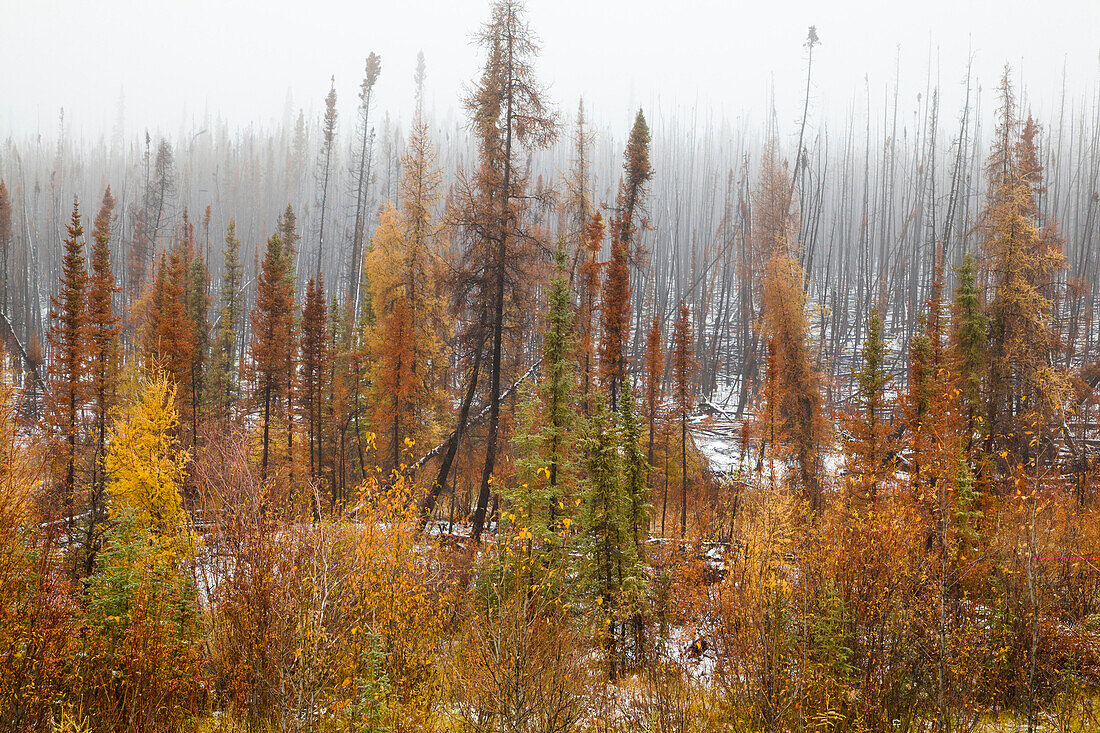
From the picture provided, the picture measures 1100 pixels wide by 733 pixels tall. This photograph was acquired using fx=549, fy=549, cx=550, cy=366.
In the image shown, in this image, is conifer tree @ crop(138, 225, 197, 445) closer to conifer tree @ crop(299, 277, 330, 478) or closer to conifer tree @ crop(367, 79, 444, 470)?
conifer tree @ crop(299, 277, 330, 478)

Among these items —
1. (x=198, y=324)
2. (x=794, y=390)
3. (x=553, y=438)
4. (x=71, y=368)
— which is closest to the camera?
(x=553, y=438)

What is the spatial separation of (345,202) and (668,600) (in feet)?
272

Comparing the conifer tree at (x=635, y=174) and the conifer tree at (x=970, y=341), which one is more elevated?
the conifer tree at (x=635, y=174)

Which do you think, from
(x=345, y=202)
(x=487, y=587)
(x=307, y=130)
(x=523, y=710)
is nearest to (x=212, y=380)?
(x=487, y=587)

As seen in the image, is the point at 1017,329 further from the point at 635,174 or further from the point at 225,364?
the point at 225,364

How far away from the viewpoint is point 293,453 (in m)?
25.5

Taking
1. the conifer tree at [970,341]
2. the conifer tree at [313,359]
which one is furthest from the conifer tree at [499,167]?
the conifer tree at [970,341]

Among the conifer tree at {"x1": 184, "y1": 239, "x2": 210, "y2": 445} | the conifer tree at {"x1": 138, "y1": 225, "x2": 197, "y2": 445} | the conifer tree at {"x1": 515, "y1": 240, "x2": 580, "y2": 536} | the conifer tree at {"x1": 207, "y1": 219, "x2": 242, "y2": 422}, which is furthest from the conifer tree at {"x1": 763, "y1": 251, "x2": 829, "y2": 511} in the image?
the conifer tree at {"x1": 184, "y1": 239, "x2": 210, "y2": 445}

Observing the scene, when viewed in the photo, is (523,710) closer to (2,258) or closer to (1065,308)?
(1065,308)

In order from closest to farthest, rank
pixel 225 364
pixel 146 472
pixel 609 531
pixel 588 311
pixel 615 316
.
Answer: pixel 609 531 < pixel 146 472 < pixel 615 316 < pixel 588 311 < pixel 225 364

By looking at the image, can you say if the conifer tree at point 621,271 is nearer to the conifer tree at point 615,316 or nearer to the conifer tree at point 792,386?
the conifer tree at point 615,316

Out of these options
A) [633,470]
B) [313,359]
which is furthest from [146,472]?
[633,470]

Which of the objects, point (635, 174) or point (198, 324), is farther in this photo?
point (198, 324)

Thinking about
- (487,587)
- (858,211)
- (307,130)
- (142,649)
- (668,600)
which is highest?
(307,130)
